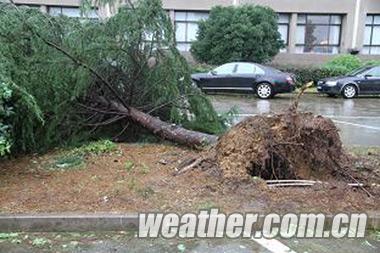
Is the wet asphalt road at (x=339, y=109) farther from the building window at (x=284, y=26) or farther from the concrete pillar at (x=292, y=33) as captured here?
the building window at (x=284, y=26)

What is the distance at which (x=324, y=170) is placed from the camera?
6.93 metres

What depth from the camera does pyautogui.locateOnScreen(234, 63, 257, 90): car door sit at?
2173cm

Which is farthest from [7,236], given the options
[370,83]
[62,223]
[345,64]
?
[345,64]

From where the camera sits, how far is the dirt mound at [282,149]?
6652mm

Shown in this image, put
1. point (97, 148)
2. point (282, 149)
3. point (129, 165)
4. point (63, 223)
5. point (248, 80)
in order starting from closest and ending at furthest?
1. point (63, 223)
2. point (282, 149)
3. point (129, 165)
4. point (97, 148)
5. point (248, 80)

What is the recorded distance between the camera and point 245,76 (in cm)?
2181

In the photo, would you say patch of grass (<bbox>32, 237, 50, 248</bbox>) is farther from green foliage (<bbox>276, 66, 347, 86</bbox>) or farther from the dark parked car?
green foliage (<bbox>276, 66, 347, 86</bbox>)

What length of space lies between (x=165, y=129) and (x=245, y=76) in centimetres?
1366

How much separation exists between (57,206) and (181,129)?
9.94 ft

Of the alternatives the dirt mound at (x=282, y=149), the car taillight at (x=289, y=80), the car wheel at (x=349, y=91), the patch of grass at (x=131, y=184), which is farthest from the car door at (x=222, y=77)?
the patch of grass at (x=131, y=184)

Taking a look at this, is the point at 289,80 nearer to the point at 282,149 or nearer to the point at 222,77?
the point at 222,77

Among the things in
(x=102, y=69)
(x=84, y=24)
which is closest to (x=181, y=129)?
(x=102, y=69)
